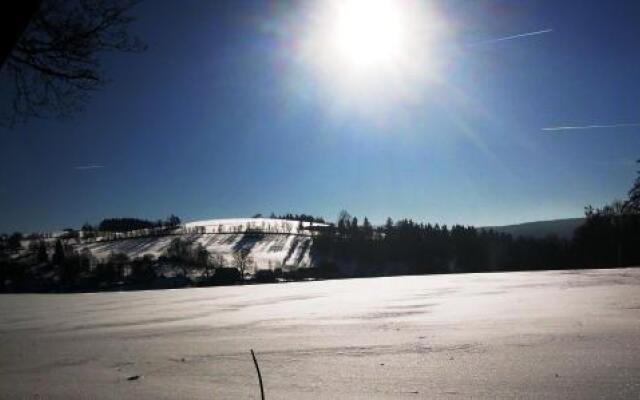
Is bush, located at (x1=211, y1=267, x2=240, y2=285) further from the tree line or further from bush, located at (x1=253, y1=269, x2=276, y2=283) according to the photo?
the tree line

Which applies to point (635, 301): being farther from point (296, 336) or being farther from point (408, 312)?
point (296, 336)

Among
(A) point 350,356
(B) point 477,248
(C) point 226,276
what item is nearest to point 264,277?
(C) point 226,276

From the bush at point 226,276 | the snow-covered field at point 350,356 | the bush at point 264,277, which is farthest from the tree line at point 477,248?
the snow-covered field at point 350,356

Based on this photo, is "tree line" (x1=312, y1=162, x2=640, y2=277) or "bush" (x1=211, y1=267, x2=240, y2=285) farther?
"bush" (x1=211, y1=267, x2=240, y2=285)

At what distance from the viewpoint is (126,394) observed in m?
3.44

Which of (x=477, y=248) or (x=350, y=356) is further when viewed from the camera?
(x=477, y=248)

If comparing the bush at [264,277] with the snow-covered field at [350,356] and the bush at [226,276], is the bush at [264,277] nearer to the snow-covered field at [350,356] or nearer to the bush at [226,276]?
the bush at [226,276]

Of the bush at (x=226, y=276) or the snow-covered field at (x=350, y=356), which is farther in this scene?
the bush at (x=226, y=276)

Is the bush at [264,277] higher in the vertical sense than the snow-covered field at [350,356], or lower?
lower

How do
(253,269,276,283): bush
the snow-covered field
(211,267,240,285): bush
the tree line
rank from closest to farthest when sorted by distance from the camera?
the snow-covered field
the tree line
(253,269,276,283): bush
(211,267,240,285): bush

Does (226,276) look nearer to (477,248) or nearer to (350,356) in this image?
(477,248)

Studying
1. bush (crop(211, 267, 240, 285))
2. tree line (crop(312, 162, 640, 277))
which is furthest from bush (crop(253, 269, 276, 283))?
tree line (crop(312, 162, 640, 277))

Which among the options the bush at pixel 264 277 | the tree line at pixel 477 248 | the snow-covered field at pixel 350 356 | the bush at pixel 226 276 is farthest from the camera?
the bush at pixel 226 276

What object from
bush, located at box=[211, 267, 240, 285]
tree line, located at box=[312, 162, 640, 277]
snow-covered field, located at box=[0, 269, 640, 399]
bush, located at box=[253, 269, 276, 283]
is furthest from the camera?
bush, located at box=[211, 267, 240, 285]
